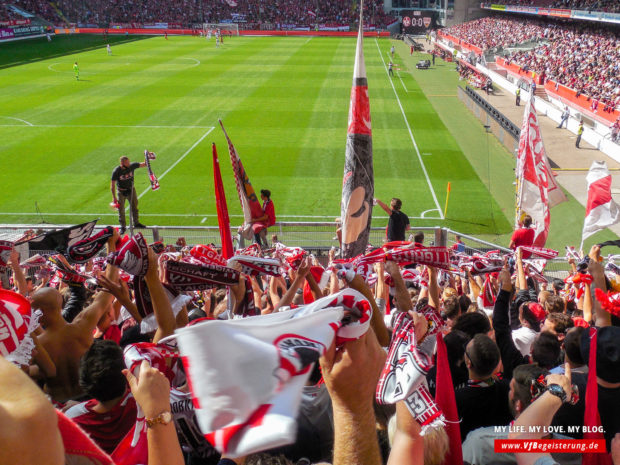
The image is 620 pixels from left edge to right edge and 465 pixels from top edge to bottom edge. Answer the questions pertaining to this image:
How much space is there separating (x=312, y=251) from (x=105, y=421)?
30.8ft

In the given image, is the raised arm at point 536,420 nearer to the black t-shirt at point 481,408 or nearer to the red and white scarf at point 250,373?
the black t-shirt at point 481,408

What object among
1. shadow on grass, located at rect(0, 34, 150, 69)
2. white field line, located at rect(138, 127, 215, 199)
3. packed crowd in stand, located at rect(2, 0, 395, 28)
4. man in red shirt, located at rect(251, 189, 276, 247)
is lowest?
white field line, located at rect(138, 127, 215, 199)

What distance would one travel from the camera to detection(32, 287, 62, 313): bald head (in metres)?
4.11

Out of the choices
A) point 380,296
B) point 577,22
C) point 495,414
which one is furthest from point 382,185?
point 577,22

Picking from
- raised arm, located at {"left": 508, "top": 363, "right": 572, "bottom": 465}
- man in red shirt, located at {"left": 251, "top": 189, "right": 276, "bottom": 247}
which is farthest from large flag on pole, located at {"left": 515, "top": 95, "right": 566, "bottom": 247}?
raised arm, located at {"left": 508, "top": 363, "right": 572, "bottom": 465}

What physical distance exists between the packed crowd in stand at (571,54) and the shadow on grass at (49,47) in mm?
34065

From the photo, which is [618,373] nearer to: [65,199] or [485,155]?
[65,199]

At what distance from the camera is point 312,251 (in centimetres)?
1234

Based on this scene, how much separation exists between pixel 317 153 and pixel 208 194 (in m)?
5.73

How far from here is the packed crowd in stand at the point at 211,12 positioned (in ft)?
226

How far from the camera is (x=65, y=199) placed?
17422 millimetres

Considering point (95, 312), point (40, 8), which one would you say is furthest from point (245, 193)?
point (40, 8)

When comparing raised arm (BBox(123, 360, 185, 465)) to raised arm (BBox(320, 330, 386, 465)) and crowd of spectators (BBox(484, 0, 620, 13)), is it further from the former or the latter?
crowd of spectators (BBox(484, 0, 620, 13))

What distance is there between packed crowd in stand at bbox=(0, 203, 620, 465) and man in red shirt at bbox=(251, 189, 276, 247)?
5.84 metres
